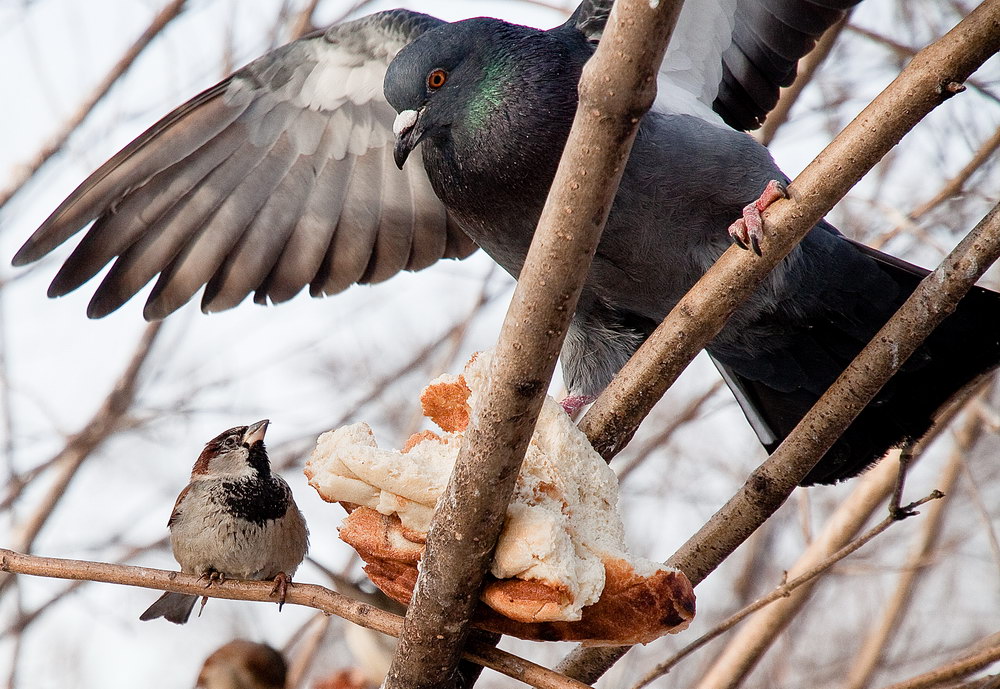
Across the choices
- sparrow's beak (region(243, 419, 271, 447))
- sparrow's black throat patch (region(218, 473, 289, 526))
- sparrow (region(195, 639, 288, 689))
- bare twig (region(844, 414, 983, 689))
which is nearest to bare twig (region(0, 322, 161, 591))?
sparrow (region(195, 639, 288, 689))

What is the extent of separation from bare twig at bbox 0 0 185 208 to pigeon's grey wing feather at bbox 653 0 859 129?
2327 millimetres

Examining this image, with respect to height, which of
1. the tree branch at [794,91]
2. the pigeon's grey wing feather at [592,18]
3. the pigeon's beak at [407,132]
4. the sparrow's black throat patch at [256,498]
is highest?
the tree branch at [794,91]

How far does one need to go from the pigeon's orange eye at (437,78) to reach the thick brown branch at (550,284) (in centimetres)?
170

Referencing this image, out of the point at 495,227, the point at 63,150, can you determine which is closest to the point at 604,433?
the point at 495,227

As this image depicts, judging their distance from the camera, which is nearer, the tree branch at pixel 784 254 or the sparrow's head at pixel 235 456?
the tree branch at pixel 784 254

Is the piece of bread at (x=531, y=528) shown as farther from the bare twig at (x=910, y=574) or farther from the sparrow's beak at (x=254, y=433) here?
the bare twig at (x=910, y=574)

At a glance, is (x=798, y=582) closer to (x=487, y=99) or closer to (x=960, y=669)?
(x=960, y=669)

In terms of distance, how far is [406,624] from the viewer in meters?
1.79

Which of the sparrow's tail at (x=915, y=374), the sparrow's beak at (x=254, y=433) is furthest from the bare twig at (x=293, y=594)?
the sparrow's tail at (x=915, y=374)

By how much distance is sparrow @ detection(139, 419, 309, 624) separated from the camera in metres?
3.18

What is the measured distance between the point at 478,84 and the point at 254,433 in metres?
1.44

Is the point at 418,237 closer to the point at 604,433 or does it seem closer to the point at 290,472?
the point at 290,472

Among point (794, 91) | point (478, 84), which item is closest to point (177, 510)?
point (478, 84)

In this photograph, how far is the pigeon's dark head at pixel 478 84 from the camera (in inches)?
120
